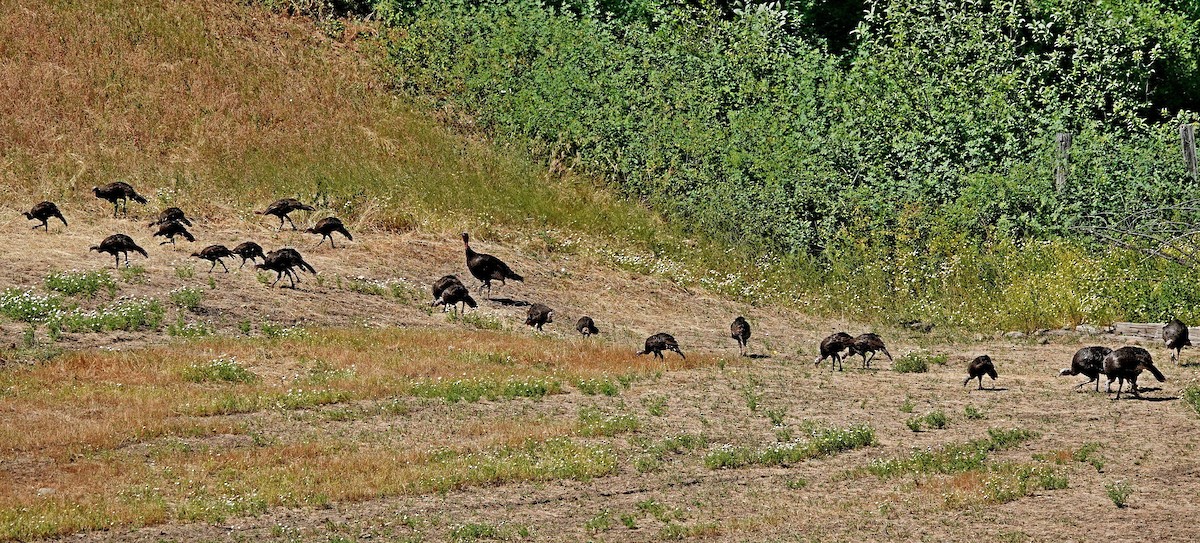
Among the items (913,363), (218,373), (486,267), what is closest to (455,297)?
(486,267)

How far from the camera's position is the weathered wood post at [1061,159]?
107 feet

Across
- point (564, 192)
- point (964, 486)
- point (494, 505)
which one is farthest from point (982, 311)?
point (494, 505)

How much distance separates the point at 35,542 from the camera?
45.1 feet

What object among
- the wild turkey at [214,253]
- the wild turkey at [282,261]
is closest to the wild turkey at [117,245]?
the wild turkey at [214,253]

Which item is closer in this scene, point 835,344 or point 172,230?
point 835,344

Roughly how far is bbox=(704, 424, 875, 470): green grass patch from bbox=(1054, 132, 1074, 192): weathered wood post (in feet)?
52.5

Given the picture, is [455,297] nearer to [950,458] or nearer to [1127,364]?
[1127,364]

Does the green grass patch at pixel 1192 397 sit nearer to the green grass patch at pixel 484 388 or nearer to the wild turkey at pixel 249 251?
the green grass patch at pixel 484 388

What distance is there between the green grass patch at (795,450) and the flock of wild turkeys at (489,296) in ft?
14.4

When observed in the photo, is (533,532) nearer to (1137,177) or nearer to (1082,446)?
(1082,446)

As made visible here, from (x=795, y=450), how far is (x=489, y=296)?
42.2ft

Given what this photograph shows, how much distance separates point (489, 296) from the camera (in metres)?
29.4

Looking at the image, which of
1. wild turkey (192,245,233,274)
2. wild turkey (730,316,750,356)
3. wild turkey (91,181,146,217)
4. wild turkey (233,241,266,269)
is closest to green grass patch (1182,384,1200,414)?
wild turkey (730,316,750,356)

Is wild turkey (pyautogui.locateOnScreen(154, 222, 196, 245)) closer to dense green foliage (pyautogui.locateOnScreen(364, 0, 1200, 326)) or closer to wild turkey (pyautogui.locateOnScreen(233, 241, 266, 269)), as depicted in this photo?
wild turkey (pyautogui.locateOnScreen(233, 241, 266, 269))
